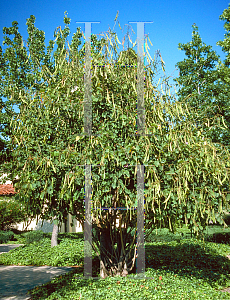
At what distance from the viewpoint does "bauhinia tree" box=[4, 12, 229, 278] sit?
400 centimetres

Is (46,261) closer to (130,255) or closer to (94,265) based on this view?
(94,265)

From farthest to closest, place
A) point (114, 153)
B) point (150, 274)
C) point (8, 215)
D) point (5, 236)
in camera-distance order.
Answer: point (8, 215) → point (5, 236) → point (150, 274) → point (114, 153)

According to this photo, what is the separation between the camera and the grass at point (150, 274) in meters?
4.96

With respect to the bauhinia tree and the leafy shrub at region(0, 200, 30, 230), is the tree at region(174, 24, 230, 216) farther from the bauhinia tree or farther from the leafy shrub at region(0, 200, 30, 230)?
the leafy shrub at region(0, 200, 30, 230)

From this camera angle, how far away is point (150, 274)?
6.14 m

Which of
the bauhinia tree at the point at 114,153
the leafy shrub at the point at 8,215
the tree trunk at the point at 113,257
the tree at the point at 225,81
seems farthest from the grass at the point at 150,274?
the tree at the point at 225,81

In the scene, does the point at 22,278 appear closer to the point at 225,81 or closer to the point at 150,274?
the point at 150,274

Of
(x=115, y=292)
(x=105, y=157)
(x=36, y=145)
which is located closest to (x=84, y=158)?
(x=105, y=157)

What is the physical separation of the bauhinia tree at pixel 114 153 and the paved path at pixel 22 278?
7.73 ft

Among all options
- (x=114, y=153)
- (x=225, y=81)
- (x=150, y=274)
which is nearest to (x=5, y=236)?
(x=150, y=274)

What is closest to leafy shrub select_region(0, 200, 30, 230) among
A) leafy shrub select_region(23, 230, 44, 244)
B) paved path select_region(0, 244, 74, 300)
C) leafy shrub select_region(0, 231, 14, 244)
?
leafy shrub select_region(0, 231, 14, 244)

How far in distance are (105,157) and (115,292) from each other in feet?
8.37

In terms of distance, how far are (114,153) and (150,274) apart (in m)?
3.54

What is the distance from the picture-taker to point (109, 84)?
4.71 m
